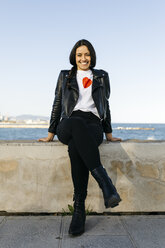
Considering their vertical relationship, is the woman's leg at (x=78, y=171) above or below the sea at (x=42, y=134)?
above

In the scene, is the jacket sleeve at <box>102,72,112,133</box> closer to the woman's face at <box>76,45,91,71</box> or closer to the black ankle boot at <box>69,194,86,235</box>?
the woman's face at <box>76,45,91,71</box>

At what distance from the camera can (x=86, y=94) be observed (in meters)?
2.31

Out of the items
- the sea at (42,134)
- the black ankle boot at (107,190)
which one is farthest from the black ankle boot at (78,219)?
the sea at (42,134)

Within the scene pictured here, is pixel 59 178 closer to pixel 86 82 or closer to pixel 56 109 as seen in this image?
pixel 56 109

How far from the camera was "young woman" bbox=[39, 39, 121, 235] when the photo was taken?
177cm

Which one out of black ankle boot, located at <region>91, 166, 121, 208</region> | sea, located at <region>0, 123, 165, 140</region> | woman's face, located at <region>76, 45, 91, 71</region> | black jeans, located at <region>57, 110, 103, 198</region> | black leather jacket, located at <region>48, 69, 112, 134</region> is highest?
woman's face, located at <region>76, 45, 91, 71</region>

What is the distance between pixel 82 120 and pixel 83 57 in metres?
0.76

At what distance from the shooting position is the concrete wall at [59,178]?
7.57 ft

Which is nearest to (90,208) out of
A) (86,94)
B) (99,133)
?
(99,133)

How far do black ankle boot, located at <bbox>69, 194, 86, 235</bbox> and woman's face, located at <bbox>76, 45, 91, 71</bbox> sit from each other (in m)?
1.24

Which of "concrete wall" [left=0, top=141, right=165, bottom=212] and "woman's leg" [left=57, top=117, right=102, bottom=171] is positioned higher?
"woman's leg" [left=57, top=117, right=102, bottom=171]

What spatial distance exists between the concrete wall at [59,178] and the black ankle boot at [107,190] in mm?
578

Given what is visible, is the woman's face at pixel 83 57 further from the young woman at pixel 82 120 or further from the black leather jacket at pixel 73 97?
the black leather jacket at pixel 73 97

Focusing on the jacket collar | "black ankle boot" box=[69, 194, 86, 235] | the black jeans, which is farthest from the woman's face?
"black ankle boot" box=[69, 194, 86, 235]
